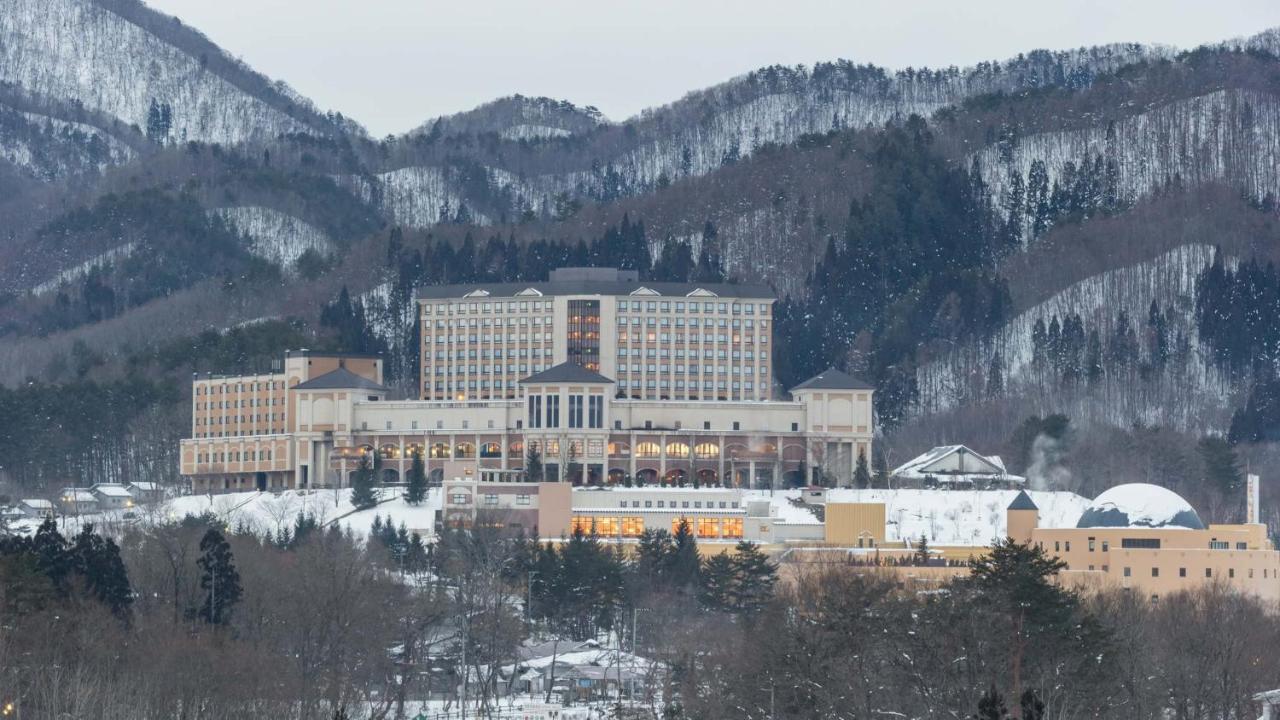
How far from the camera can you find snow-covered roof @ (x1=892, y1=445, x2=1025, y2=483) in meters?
188

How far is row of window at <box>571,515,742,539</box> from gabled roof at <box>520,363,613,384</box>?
20.8 m

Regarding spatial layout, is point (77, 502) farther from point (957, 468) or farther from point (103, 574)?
point (103, 574)

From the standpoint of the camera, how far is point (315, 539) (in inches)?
6240

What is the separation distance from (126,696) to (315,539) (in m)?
63.0

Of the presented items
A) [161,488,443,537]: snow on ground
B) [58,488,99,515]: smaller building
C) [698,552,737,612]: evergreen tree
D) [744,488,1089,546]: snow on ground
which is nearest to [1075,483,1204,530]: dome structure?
[744,488,1089,546]: snow on ground

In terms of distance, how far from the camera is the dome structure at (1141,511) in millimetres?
163375

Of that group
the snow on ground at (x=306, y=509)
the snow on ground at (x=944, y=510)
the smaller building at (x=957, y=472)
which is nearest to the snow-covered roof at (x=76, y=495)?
the snow on ground at (x=306, y=509)

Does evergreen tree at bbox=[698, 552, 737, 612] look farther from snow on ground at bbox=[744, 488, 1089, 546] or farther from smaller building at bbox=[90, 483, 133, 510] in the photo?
smaller building at bbox=[90, 483, 133, 510]

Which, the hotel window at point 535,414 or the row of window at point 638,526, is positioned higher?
the hotel window at point 535,414

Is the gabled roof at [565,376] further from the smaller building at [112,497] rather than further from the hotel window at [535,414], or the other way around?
the smaller building at [112,497]

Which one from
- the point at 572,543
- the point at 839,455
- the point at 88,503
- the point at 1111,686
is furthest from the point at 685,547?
the point at 1111,686

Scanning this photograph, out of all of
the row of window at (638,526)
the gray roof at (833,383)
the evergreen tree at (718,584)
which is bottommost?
the evergreen tree at (718,584)

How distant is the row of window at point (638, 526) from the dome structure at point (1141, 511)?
1985cm

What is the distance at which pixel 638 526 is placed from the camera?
574 feet
